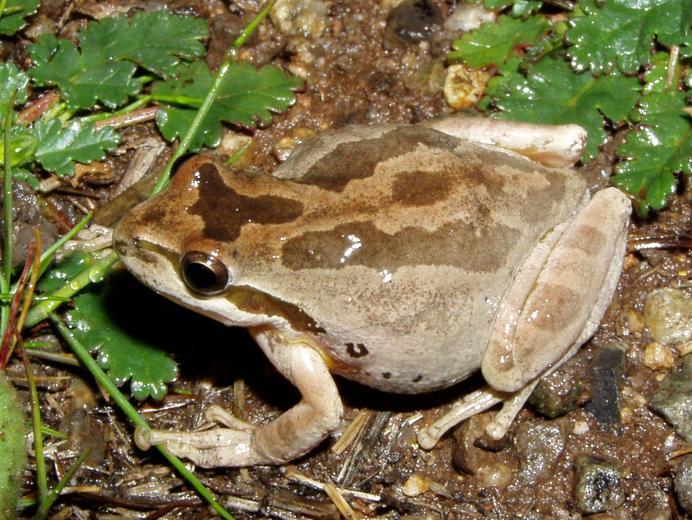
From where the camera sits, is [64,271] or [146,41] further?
[146,41]

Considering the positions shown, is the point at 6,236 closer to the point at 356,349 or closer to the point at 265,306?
the point at 265,306

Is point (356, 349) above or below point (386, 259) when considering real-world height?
below

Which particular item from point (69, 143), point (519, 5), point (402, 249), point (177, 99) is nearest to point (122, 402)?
point (69, 143)

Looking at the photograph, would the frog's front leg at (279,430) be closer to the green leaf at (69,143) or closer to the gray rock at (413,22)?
the green leaf at (69,143)

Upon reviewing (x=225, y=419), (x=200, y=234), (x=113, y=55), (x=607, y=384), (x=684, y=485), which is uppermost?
(x=113, y=55)

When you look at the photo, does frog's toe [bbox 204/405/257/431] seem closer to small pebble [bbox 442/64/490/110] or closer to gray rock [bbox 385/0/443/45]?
small pebble [bbox 442/64/490/110]

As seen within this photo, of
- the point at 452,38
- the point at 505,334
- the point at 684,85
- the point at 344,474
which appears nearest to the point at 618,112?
the point at 684,85
